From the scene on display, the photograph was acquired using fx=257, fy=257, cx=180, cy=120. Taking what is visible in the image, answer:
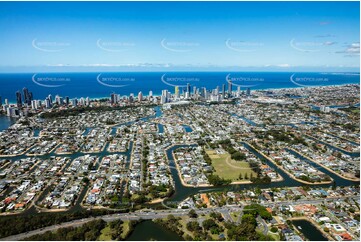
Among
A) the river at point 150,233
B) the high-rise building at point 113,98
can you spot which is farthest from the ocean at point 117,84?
the river at point 150,233

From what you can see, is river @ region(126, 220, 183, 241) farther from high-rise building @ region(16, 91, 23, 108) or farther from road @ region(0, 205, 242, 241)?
high-rise building @ region(16, 91, 23, 108)

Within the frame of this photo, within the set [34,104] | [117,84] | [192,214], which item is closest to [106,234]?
[192,214]

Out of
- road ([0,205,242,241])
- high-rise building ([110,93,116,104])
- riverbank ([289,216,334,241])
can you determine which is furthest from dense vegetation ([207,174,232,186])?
high-rise building ([110,93,116,104])

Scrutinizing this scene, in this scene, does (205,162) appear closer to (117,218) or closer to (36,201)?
(117,218)

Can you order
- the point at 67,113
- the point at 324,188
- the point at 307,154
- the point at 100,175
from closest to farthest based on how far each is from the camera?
1. the point at 324,188
2. the point at 100,175
3. the point at 307,154
4. the point at 67,113

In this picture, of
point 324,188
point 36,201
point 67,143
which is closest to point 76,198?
point 36,201

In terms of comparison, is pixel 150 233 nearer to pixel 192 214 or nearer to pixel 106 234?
pixel 106 234

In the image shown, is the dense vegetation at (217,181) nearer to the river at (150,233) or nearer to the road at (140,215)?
the road at (140,215)

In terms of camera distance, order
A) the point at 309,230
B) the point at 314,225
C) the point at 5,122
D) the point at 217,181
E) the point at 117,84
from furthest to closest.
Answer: the point at 117,84
the point at 5,122
the point at 217,181
the point at 314,225
the point at 309,230
